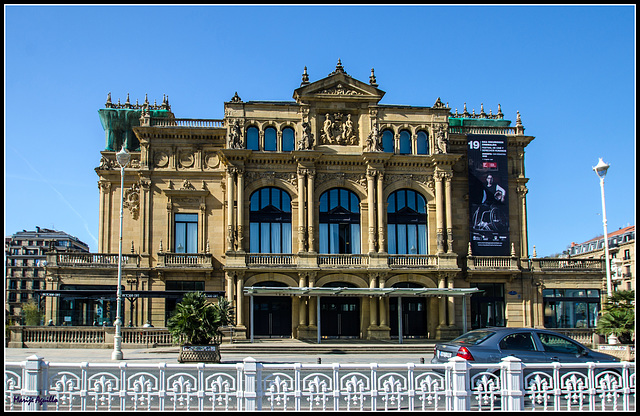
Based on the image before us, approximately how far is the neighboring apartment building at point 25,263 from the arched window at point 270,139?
76392 millimetres

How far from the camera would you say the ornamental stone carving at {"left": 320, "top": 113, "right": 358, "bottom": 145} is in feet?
147

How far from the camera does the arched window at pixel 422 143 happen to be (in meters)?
45.6

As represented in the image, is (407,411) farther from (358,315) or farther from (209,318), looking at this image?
(358,315)

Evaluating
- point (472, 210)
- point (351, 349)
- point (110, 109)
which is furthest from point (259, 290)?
point (110, 109)

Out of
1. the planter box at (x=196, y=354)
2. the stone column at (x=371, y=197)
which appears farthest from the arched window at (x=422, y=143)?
the planter box at (x=196, y=354)

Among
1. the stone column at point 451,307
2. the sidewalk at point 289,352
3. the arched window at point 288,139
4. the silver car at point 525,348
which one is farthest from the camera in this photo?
the arched window at point 288,139

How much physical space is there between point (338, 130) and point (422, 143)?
18.8 feet

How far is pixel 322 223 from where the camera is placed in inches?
1743

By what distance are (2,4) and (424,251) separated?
3563 cm

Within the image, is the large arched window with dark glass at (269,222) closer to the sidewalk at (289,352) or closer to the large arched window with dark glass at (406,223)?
the sidewalk at (289,352)

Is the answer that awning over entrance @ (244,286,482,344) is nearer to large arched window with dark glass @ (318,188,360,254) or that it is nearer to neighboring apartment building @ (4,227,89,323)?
large arched window with dark glass @ (318,188,360,254)

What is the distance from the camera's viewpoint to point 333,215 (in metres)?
44.4

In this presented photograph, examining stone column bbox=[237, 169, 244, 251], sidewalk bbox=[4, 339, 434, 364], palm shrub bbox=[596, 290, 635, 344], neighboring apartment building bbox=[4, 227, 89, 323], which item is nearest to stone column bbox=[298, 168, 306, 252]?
stone column bbox=[237, 169, 244, 251]

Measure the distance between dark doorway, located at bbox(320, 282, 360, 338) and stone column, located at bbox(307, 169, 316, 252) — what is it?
3.00 metres
